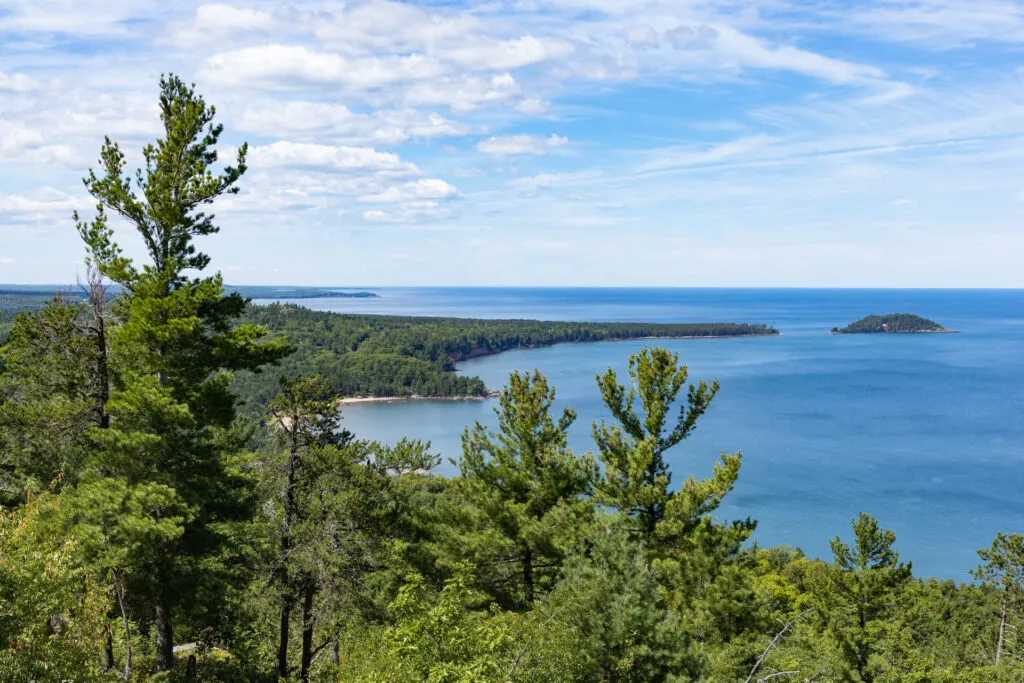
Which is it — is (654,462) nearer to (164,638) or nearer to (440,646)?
(440,646)

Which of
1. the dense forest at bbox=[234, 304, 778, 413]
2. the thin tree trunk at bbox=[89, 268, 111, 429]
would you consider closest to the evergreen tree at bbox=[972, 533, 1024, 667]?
the thin tree trunk at bbox=[89, 268, 111, 429]

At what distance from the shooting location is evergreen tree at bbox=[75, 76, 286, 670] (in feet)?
41.7

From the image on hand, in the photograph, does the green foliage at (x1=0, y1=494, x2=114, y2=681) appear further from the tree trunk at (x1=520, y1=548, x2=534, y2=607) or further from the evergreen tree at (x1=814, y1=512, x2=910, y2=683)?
the evergreen tree at (x1=814, y1=512, x2=910, y2=683)

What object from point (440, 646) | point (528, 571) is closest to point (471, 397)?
point (528, 571)

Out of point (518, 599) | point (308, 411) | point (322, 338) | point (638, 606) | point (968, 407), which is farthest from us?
point (322, 338)

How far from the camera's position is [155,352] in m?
13.3

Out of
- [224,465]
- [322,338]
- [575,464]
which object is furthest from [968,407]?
[322,338]

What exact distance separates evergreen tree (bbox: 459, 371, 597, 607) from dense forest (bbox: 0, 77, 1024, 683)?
2.2 inches

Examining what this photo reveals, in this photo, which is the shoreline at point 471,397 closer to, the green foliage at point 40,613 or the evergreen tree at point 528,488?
the evergreen tree at point 528,488

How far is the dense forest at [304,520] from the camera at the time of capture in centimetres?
1093

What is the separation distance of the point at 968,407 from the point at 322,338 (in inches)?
4509

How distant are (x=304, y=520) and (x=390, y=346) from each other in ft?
434

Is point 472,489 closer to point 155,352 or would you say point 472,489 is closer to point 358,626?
point 358,626

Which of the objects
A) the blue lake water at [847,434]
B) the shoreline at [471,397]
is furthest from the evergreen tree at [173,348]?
the shoreline at [471,397]
